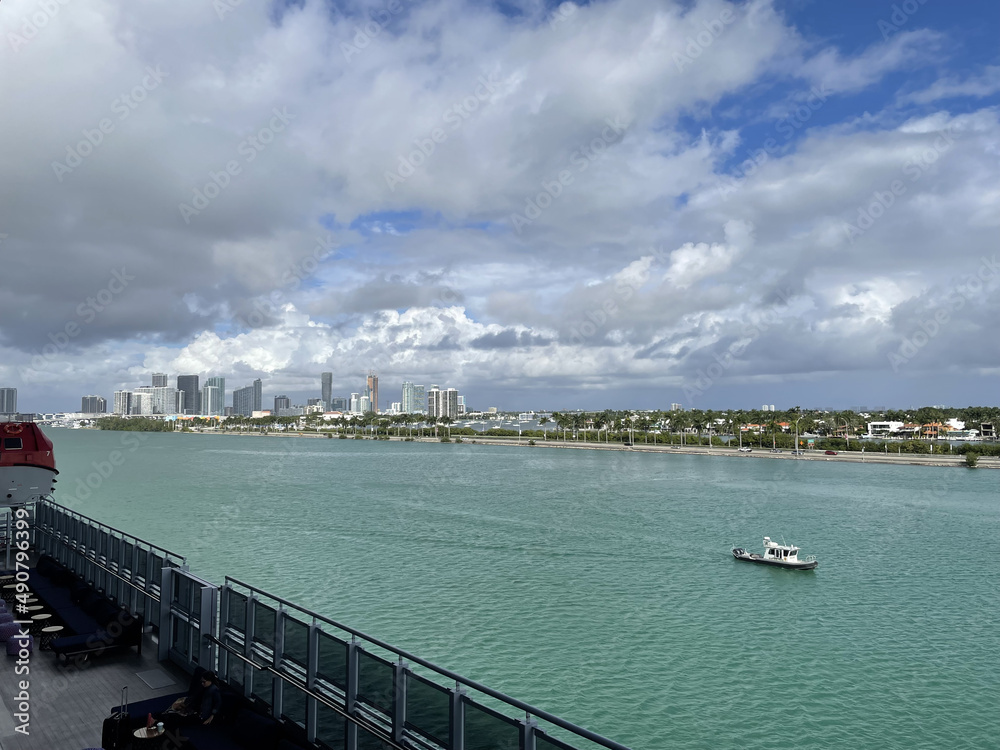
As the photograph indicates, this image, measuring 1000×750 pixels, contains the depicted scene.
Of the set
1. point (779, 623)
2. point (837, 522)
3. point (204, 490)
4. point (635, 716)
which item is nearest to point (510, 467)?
point (204, 490)

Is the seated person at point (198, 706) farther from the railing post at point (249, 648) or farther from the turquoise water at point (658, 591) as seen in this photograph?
the turquoise water at point (658, 591)

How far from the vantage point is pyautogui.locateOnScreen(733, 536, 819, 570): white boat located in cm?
4225

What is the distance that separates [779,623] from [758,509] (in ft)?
126

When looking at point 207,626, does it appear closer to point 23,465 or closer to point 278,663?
point 278,663

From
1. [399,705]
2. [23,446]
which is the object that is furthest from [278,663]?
[23,446]

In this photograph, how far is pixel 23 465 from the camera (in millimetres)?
21141

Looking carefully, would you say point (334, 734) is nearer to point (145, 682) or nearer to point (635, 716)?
point (145, 682)

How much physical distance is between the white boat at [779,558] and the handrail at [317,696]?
38.8 meters

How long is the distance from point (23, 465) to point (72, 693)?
12.5 m

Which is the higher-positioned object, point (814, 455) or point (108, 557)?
point (108, 557)

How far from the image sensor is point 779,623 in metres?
31.3

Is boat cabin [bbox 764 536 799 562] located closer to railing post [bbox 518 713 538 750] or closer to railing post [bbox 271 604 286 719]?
railing post [bbox 271 604 286 719]

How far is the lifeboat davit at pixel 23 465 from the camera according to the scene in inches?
821

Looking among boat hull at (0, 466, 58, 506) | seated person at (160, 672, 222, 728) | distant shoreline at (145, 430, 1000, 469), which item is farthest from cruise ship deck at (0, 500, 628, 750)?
distant shoreline at (145, 430, 1000, 469)
